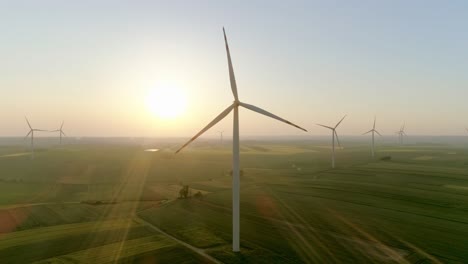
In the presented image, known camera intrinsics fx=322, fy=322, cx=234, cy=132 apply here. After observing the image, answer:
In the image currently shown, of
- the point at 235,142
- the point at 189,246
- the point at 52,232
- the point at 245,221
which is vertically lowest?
the point at 189,246

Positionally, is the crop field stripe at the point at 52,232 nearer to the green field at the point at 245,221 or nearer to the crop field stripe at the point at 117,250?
the green field at the point at 245,221

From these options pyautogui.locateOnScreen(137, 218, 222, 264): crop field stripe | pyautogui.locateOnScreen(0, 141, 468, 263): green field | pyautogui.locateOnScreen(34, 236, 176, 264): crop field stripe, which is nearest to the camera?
pyautogui.locateOnScreen(34, 236, 176, 264): crop field stripe

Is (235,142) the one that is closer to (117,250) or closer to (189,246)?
(189,246)

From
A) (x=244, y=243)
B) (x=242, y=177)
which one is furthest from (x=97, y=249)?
(x=242, y=177)

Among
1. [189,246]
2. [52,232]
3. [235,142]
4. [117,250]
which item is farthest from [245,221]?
[52,232]

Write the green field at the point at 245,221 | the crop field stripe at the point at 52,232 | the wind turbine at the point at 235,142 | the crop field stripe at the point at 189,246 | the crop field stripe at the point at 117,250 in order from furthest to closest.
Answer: the crop field stripe at the point at 52,232, the wind turbine at the point at 235,142, the green field at the point at 245,221, the crop field stripe at the point at 189,246, the crop field stripe at the point at 117,250

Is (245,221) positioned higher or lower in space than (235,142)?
lower

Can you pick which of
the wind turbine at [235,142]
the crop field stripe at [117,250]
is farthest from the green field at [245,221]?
the wind turbine at [235,142]

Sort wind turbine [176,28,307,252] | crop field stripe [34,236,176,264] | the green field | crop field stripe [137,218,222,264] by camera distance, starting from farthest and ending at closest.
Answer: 1. wind turbine [176,28,307,252]
2. the green field
3. crop field stripe [137,218,222,264]
4. crop field stripe [34,236,176,264]

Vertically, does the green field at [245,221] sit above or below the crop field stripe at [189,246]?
above

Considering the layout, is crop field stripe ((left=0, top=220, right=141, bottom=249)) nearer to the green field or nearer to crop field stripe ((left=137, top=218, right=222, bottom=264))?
the green field

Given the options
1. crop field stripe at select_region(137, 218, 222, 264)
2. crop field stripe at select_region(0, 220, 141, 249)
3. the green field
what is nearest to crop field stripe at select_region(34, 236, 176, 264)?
the green field

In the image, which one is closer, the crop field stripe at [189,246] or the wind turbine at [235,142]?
the crop field stripe at [189,246]
